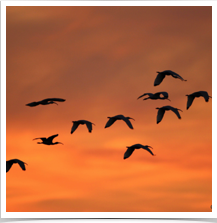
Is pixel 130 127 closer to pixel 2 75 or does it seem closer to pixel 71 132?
pixel 71 132

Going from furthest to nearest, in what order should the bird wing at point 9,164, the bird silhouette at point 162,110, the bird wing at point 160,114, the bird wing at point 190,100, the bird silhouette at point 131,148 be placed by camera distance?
the bird wing at point 190,100, the bird wing at point 160,114, the bird wing at point 9,164, the bird silhouette at point 162,110, the bird silhouette at point 131,148

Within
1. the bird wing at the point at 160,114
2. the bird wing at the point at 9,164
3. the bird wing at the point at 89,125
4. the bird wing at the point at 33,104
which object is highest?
the bird wing at the point at 33,104

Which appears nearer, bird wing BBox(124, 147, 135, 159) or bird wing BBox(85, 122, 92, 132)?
bird wing BBox(124, 147, 135, 159)

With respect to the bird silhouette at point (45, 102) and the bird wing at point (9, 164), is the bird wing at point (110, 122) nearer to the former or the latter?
the bird silhouette at point (45, 102)

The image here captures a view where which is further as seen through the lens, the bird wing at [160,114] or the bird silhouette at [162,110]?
the bird wing at [160,114]

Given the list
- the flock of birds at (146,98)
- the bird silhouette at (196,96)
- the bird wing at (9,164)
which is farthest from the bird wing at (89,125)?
the bird silhouette at (196,96)

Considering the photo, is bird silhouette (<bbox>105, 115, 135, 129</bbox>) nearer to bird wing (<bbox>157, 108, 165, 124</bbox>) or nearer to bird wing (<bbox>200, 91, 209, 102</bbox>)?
bird wing (<bbox>157, 108, 165, 124</bbox>)

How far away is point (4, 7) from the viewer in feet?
165

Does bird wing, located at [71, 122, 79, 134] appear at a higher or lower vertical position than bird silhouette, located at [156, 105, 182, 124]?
lower

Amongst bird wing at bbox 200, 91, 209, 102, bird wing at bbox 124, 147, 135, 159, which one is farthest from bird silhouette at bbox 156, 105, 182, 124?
bird wing at bbox 124, 147, 135, 159

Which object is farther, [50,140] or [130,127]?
[50,140]
